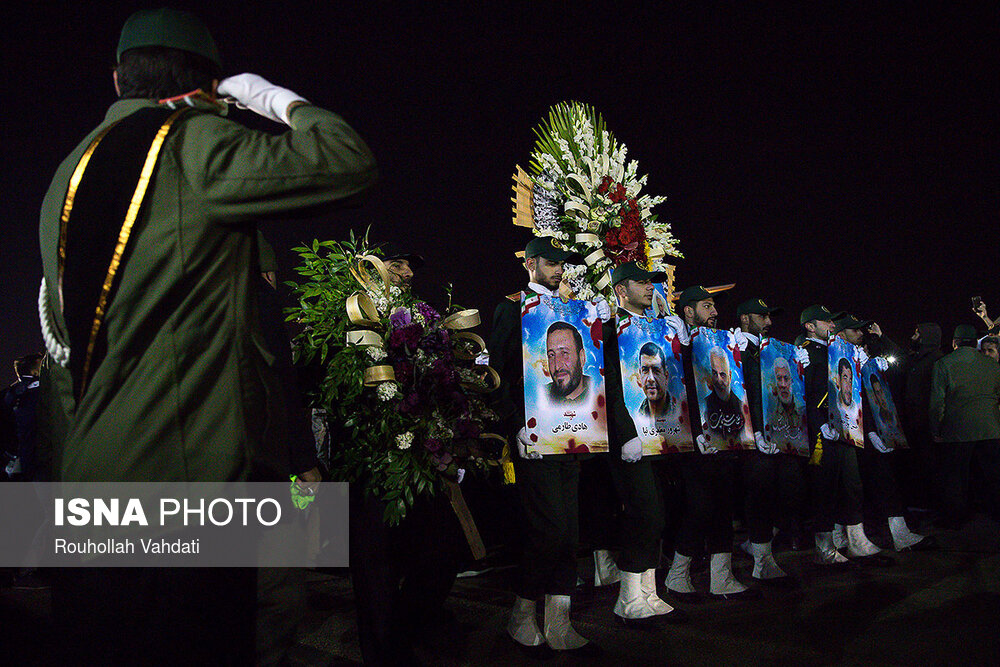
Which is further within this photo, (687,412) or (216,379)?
Answer: (687,412)

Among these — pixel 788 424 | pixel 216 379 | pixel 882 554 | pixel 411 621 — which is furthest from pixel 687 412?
pixel 216 379

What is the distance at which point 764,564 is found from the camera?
19.5ft

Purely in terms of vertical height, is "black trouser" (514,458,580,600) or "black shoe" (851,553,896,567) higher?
"black trouser" (514,458,580,600)

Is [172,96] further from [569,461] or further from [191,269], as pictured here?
[569,461]

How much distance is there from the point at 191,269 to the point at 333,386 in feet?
7.72

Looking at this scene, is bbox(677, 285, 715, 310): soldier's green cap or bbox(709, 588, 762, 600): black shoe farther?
bbox(677, 285, 715, 310): soldier's green cap

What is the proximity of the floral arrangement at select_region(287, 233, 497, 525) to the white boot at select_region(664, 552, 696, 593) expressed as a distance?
2309mm

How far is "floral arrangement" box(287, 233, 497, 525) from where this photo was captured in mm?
3826

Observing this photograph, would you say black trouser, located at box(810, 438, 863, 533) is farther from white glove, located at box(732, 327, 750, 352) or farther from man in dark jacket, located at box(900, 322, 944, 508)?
man in dark jacket, located at box(900, 322, 944, 508)

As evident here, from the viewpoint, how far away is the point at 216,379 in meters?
1.53

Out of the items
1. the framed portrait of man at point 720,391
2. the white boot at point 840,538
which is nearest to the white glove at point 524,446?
the framed portrait of man at point 720,391

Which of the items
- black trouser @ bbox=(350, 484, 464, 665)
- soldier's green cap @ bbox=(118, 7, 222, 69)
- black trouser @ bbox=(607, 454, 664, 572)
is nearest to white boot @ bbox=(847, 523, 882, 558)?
black trouser @ bbox=(607, 454, 664, 572)

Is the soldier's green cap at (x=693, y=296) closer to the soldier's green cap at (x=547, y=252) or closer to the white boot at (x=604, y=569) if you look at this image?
the soldier's green cap at (x=547, y=252)

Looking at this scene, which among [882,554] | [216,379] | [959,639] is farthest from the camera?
→ [882,554]
